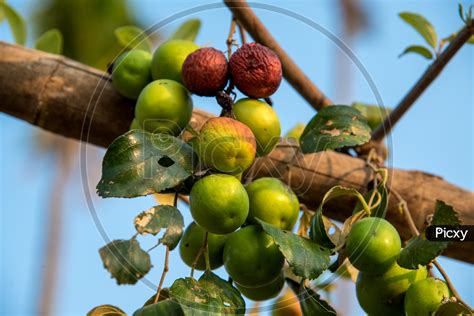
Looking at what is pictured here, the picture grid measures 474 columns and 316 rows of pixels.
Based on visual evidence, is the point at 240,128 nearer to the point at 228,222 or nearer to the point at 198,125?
the point at 228,222

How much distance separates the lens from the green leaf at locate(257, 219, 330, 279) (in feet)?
3.17

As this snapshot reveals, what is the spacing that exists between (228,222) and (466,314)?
36 cm

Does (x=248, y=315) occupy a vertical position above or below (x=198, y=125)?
below

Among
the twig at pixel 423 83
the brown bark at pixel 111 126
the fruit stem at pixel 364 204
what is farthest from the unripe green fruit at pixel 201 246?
the twig at pixel 423 83

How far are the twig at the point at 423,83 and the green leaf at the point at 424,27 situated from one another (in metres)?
0.04

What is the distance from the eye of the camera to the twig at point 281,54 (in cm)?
143

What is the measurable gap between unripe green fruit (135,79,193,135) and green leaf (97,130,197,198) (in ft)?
0.39

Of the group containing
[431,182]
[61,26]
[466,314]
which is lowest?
[466,314]

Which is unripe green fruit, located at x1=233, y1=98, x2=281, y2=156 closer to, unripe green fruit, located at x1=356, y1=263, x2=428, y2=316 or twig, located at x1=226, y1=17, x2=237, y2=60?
twig, located at x1=226, y1=17, x2=237, y2=60

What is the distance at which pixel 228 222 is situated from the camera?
0.99 m

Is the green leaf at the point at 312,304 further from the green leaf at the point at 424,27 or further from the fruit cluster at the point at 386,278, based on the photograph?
the green leaf at the point at 424,27

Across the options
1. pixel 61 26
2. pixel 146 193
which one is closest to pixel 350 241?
pixel 146 193

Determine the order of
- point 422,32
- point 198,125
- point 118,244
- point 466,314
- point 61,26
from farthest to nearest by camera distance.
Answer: point 61,26
point 422,32
point 198,125
point 118,244
point 466,314

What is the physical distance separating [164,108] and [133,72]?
0.24 meters
